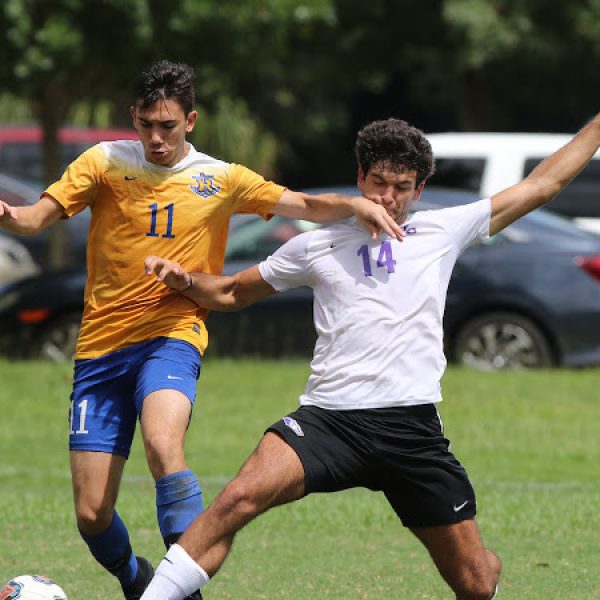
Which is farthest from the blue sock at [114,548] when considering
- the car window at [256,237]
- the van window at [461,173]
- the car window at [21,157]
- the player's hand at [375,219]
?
the car window at [21,157]

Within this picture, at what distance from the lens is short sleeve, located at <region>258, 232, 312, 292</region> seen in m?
6.14

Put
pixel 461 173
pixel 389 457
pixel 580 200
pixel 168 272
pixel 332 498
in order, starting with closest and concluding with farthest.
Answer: pixel 389 457, pixel 168 272, pixel 332 498, pixel 461 173, pixel 580 200

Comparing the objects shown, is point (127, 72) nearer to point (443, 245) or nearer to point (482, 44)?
point (482, 44)

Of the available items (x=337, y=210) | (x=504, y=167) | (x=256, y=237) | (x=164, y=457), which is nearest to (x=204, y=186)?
(x=337, y=210)

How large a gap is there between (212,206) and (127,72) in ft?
37.4

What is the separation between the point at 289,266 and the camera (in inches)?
243

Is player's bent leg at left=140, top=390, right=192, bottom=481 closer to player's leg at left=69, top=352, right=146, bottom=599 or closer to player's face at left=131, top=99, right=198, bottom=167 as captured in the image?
player's leg at left=69, top=352, right=146, bottom=599

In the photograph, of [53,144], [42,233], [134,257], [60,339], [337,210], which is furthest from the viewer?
[42,233]

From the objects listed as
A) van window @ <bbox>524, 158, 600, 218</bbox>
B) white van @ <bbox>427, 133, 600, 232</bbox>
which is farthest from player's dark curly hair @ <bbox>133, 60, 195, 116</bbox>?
van window @ <bbox>524, 158, 600, 218</bbox>

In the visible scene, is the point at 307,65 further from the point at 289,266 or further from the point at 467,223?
the point at 289,266

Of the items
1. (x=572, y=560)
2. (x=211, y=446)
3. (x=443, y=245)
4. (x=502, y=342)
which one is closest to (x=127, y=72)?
(x=502, y=342)

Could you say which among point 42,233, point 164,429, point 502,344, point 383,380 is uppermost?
point 383,380

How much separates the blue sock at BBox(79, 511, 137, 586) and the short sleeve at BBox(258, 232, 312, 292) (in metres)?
1.32

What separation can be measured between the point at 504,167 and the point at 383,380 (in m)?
10.9
